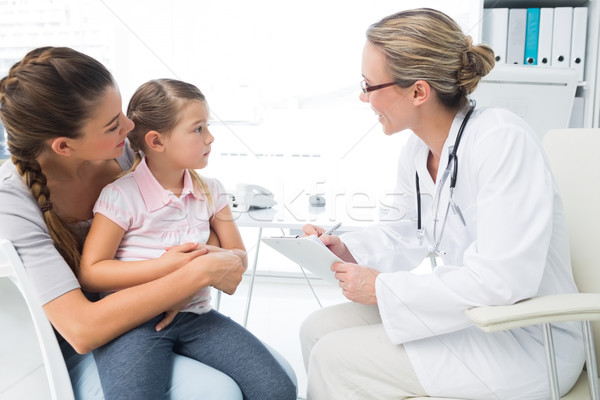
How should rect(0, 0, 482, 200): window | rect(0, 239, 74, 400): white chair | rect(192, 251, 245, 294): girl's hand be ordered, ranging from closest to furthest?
rect(0, 239, 74, 400): white chair, rect(192, 251, 245, 294): girl's hand, rect(0, 0, 482, 200): window

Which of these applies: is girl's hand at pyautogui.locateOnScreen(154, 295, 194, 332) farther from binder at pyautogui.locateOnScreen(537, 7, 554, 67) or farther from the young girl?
binder at pyautogui.locateOnScreen(537, 7, 554, 67)

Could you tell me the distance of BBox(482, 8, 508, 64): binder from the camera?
229 cm

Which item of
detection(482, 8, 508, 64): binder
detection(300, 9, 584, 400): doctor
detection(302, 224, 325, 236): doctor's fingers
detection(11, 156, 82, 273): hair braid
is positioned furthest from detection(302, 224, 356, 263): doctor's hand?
detection(482, 8, 508, 64): binder

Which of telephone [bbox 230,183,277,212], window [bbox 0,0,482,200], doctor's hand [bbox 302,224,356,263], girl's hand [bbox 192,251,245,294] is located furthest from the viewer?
window [bbox 0,0,482,200]

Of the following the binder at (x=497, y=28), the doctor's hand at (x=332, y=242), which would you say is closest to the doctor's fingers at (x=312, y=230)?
the doctor's hand at (x=332, y=242)

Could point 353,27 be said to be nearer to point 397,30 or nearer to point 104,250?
point 397,30

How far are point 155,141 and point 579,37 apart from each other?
1.93 meters

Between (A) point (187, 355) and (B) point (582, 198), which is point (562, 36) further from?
(A) point (187, 355)

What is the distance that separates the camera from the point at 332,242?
1.35m

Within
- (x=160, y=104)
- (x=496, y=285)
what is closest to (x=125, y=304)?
(x=160, y=104)

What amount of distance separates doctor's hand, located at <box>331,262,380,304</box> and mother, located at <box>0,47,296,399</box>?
24 cm

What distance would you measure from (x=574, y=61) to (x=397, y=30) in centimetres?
151

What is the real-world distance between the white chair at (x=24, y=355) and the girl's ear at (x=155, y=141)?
435mm

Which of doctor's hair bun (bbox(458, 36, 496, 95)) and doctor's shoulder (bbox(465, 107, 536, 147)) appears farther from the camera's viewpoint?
doctor's hair bun (bbox(458, 36, 496, 95))
